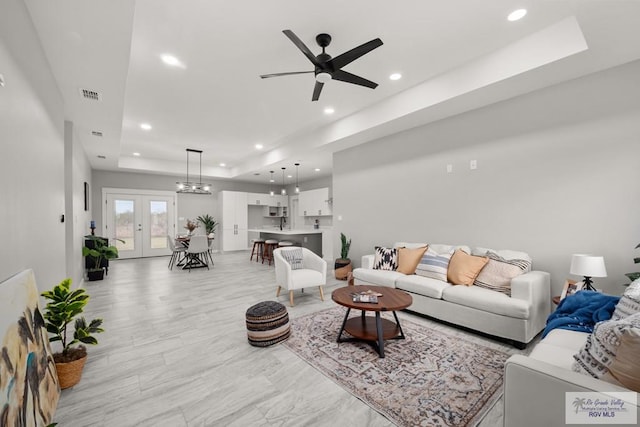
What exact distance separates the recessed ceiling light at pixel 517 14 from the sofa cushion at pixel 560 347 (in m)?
2.70

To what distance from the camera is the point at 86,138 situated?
5.07 m

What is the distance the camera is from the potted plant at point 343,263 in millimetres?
5449

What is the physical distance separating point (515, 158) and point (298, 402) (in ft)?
12.0

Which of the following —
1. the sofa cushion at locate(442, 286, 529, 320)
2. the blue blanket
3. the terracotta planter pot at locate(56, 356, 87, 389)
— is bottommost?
the terracotta planter pot at locate(56, 356, 87, 389)

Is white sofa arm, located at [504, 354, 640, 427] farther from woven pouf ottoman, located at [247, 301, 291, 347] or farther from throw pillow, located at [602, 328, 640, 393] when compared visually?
woven pouf ottoman, located at [247, 301, 291, 347]

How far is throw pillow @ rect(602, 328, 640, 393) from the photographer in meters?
1.04

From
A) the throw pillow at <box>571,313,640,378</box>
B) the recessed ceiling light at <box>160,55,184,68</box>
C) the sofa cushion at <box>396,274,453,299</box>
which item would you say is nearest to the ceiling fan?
the recessed ceiling light at <box>160,55,184,68</box>

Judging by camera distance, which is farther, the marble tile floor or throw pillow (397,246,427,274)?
throw pillow (397,246,427,274)

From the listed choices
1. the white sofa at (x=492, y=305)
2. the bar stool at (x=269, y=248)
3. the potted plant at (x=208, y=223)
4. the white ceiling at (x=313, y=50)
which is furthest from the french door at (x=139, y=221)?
the white sofa at (x=492, y=305)

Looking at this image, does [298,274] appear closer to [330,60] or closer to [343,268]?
[343,268]

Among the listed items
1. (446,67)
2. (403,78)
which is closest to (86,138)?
(403,78)

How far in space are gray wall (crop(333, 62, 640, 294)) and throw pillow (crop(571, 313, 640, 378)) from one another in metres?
2.26

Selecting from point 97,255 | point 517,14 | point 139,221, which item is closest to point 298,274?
point 517,14

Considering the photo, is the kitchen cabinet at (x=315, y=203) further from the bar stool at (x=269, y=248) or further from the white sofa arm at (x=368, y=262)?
the white sofa arm at (x=368, y=262)
